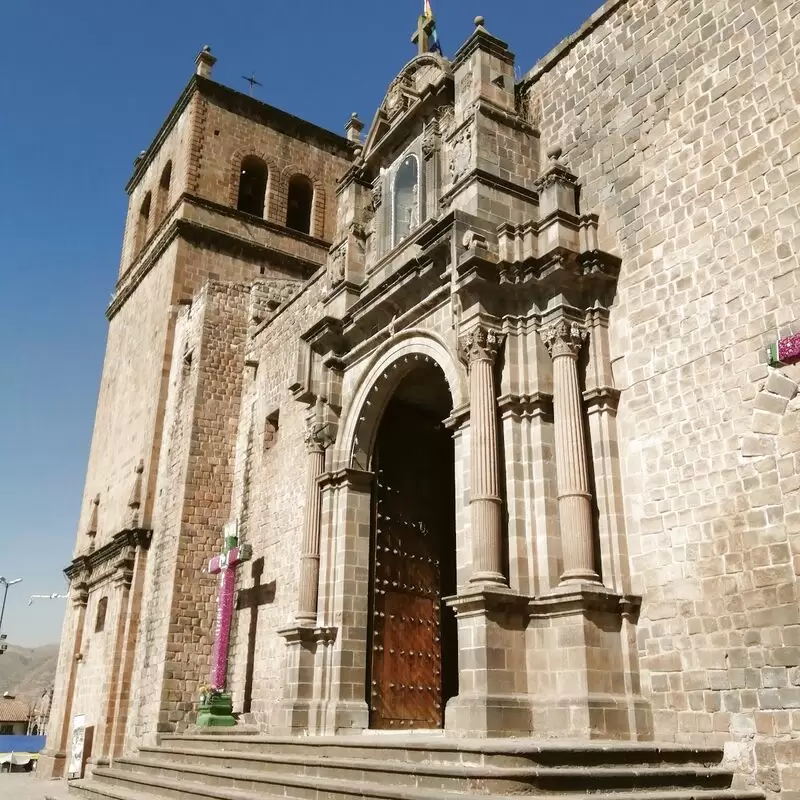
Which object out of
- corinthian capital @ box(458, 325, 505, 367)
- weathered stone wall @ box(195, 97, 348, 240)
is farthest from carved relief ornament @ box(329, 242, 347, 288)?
weathered stone wall @ box(195, 97, 348, 240)

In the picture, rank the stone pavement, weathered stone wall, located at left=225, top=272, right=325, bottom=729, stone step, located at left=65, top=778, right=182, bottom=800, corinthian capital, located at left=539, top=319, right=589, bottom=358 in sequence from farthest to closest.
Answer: the stone pavement → weathered stone wall, located at left=225, top=272, right=325, bottom=729 → stone step, located at left=65, top=778, right=182, bottom=800 → corinthian capital, located at left=539, top=319, right=589, bottom=358

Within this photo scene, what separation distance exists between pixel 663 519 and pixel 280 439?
890 centimetres

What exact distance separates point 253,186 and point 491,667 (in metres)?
19.8

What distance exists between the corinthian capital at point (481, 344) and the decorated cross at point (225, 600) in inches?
265

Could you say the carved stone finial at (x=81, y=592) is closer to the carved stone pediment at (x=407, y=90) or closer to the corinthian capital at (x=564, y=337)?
the carved stone pediment at (x=407, y=90)

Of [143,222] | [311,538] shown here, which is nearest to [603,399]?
[311,538]

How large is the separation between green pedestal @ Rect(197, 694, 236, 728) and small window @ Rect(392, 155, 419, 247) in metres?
7.87

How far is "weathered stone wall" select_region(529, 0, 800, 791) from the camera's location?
713cm

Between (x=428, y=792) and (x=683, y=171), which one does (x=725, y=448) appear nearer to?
(x=683, y=171)

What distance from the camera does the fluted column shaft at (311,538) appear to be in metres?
11.6

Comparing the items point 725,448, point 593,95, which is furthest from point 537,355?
point 593,95

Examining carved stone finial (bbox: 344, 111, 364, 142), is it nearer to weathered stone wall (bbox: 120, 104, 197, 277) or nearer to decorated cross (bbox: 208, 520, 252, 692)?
weathered stone wall (bbox: 120, 104, 197, 277)

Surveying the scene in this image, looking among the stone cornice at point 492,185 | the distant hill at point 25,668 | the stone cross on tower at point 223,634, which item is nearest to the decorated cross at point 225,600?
the stone cross on tower at point 223,634

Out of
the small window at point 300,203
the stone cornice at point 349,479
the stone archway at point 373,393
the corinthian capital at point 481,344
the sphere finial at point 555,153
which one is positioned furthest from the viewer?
the small window at point 300,203
